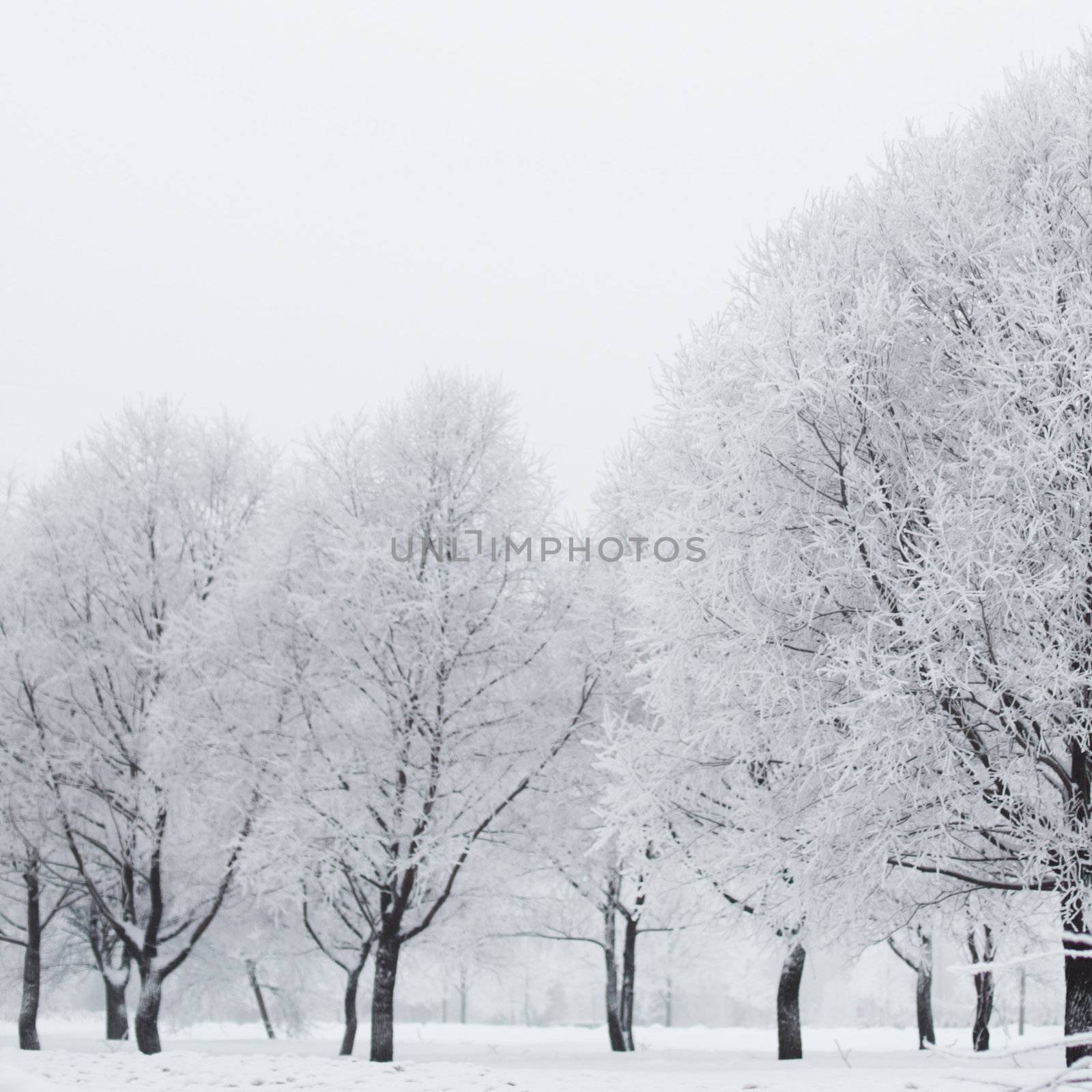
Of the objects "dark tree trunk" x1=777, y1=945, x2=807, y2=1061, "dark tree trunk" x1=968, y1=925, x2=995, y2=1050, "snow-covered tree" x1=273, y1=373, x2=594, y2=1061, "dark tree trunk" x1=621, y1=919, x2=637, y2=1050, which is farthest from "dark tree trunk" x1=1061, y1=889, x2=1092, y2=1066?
"dark tree trunk" x1=621, y1=919, x2=637, y2=1050

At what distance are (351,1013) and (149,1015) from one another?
687 centimetres

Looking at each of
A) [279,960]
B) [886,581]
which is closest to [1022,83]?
[886,581]

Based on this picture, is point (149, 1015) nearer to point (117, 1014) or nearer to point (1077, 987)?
point (117, 1014)

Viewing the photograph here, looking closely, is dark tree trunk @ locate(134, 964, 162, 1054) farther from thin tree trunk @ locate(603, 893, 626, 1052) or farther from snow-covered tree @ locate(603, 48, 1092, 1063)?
snow-covered tree @ locate(603, 48, 1092, 1063)

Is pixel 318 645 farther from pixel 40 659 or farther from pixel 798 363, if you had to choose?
pixel 798 363

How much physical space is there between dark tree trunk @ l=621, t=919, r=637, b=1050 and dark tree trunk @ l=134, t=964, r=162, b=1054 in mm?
8433

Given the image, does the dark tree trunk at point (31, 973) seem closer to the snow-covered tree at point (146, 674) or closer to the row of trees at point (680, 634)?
the row of trees at point (680, 634)

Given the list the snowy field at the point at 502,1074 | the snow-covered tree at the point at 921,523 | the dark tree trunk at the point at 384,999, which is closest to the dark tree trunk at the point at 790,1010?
the snowy field at the point at 502,1074

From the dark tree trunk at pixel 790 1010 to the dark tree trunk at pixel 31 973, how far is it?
13198 millimetres

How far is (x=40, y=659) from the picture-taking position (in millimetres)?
18453

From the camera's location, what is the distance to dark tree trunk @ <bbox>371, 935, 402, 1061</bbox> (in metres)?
15.3

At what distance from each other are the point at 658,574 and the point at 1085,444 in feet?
13.8

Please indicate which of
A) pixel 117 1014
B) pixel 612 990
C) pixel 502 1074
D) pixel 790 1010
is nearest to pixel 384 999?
pixel 502 1074

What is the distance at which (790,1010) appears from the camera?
16922 millimetres
